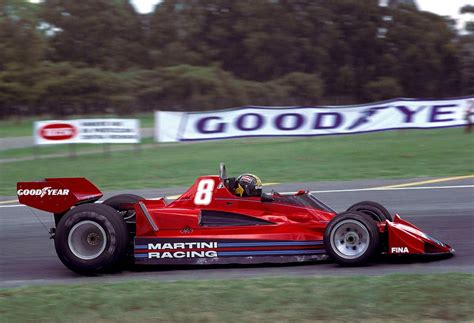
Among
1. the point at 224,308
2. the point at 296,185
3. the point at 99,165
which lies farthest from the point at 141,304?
Answer: the point at 99,165

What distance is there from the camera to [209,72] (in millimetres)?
46344

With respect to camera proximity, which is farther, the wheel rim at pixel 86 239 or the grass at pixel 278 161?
the grass at pixel 278 161

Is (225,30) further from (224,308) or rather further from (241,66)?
(224,308)

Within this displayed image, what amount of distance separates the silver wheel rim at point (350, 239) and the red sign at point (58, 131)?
1454 centimetres

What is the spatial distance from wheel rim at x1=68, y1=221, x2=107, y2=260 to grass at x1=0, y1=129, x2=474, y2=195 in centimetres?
752

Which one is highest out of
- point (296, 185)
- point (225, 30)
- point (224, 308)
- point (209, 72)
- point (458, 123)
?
point (225, 30)

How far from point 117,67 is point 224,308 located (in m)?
47.9

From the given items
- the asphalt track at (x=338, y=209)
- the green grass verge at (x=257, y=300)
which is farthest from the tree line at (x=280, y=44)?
the green grass verge at (x=257, y=300)

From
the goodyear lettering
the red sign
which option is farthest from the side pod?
the red sign

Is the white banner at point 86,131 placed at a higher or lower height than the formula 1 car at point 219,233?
higher

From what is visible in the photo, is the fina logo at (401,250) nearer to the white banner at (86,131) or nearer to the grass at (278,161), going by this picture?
the grass at (278,161)

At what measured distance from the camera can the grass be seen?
16.6 m

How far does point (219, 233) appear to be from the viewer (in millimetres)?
8070

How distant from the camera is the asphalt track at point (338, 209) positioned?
25.5ft
